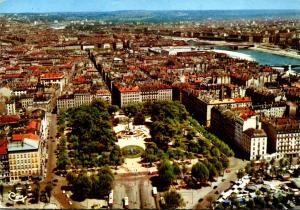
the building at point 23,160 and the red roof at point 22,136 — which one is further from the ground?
the red roof at point 22,136

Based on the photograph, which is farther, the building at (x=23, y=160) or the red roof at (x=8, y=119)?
the red roof at (x=8, y=119)

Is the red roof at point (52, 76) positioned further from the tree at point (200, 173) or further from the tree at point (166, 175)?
the tree at point (200, 173)

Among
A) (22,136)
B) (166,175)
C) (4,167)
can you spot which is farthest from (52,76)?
(166,175)

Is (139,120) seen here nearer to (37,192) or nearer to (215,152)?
(215,152)

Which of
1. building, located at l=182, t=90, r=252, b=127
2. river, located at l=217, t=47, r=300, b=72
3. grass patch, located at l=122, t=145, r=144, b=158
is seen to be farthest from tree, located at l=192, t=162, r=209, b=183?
river, located at l=217, t=47, r=300, b=72

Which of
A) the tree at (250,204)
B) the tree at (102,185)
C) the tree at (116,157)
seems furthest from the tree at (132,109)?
the tree at (250,204)

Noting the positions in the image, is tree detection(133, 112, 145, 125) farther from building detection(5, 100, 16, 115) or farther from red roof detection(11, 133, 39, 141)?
red roof detection(11, 133, 39, 141)

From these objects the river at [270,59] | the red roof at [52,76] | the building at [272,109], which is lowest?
the river at [270,59]

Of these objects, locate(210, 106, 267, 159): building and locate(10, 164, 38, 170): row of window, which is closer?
locate(10, 164, 38, 170): row of window
